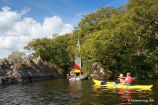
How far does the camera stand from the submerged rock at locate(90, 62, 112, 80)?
55062 mm

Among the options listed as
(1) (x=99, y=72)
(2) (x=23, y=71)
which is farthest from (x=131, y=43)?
(2) (x=23, y=71)

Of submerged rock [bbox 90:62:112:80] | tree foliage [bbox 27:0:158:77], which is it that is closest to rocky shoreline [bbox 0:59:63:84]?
tree foliage [bbox 27:0:158:77]

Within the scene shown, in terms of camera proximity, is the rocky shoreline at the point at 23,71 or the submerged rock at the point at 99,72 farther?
the submerged rock at the point at 99,72

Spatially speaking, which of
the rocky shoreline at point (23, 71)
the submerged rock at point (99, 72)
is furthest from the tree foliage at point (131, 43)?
the rocky shoreline at point (23, 71)

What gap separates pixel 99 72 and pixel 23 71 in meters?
13.0

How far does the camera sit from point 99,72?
183ft

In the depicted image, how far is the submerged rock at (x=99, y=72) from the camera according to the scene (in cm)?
5506

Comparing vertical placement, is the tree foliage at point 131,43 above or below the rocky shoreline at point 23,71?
above

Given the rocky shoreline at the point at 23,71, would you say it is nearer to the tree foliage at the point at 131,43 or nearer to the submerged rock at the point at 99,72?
the tree foliage at the point at 131,43

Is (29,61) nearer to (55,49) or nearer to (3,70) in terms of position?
(3,70)

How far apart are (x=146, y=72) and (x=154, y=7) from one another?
447 inches

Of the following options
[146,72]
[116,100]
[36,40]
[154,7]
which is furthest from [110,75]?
[116,100]

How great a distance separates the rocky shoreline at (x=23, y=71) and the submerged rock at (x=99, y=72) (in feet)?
29.1

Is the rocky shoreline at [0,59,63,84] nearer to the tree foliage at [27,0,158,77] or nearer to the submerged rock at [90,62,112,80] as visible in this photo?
the tree foliage at [27,0,158,77]
